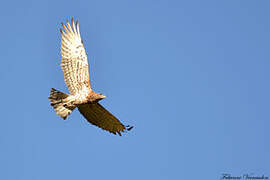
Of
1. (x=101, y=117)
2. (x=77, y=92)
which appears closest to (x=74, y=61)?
(x=77, y=92)

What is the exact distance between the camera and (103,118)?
18.6 m

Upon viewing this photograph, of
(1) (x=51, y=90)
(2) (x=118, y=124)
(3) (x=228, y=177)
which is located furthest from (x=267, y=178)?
(1) (x=51, y=90)

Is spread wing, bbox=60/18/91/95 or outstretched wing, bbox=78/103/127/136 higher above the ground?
spread wing, bbox=60/18/91/95

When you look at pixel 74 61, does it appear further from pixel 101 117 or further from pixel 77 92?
pixel 101 117

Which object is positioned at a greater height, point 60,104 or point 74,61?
point 74,61

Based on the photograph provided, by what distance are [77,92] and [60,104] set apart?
2.18ft

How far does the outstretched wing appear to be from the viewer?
18219 millimetres

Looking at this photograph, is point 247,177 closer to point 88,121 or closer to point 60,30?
point 88,121

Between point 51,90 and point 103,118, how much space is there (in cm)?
196

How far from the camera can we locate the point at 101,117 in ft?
61.1

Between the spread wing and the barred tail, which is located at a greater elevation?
the spread wing

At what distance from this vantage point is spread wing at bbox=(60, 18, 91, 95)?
18.1 metres

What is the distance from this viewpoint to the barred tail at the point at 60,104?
17.9 metres

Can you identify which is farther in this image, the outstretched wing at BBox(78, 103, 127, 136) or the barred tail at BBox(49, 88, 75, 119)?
the outstretched wing at BBox(78, 103, 127, 136)
